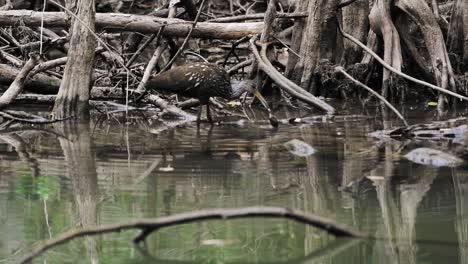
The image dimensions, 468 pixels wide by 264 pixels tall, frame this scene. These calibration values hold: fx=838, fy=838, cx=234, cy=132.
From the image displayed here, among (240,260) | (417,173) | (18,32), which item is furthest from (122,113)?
(240,260)

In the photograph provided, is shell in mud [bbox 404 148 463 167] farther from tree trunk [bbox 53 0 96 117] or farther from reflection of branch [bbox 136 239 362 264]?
tree trunk [bbox 53 0 96 117]

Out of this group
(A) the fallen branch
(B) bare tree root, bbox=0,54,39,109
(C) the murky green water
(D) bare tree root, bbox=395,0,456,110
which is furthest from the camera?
(D) bare tree root, bbox=395,0,456,110

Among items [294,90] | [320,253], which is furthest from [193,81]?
[320,253]

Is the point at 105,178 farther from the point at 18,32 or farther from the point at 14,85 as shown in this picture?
the point at 18,32

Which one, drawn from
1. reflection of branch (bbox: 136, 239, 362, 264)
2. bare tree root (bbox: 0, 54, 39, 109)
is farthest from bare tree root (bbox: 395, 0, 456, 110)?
reflection of branch (bbox: 136, 239, 362, 264)

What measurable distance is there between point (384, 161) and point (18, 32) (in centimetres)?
800

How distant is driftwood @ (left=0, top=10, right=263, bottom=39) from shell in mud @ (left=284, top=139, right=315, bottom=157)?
5139 mm

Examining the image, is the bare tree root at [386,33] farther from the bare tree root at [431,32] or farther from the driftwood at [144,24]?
the driftwood at [144,24]

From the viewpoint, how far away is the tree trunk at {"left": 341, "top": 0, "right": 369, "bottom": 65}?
43.1ft

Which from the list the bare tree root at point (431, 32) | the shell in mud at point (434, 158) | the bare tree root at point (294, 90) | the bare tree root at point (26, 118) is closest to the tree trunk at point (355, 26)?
the bare tree root at point (431, 32)

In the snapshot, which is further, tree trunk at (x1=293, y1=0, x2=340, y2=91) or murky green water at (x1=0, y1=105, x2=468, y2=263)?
tree trunk at (x1=293, y1=0, x2=340, y2=91)

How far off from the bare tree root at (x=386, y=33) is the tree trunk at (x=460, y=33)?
42.2 inches

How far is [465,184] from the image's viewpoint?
5.98 m

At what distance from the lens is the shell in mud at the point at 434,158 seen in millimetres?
6793
